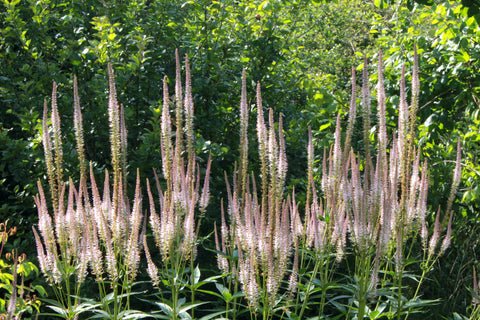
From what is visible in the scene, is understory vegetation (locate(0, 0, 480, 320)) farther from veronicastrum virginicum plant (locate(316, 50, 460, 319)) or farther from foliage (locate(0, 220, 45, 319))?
foliage (locate(0, 220, 45, 319))

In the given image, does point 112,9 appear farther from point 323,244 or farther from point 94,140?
point 323,244

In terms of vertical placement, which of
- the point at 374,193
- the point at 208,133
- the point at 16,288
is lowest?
the point at 16,288

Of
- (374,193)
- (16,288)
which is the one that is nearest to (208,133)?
(374,193)

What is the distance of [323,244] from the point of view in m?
3.52

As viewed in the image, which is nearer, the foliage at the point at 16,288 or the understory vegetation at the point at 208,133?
the foliage at the point at 16,288

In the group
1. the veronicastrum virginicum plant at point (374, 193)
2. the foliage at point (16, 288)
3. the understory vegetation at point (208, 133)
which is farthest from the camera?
the understory vegetation at point (208, 133)

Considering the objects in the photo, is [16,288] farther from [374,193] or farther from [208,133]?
[208,133]

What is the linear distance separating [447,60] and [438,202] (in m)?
1.84

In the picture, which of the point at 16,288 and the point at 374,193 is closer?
the point at 16,288

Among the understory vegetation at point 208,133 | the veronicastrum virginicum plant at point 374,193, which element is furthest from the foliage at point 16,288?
the veronicastrum virginicum plant at point 374,193

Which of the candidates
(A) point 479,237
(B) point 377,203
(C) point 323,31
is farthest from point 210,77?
(C) point 323,31

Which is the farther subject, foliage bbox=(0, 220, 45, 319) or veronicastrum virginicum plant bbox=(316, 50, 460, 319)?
veronicastrum virginicum plant bbox=(316, 50, 460, 319)

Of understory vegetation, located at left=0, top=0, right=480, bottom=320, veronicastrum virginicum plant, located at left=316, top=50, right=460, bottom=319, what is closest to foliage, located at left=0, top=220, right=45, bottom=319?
understory vegetation, located at left=0, top=0, right=480, bottom=320

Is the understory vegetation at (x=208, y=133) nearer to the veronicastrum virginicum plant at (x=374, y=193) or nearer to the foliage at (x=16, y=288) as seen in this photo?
the veronicastrum virginicum plant at (x=374, y=193)
